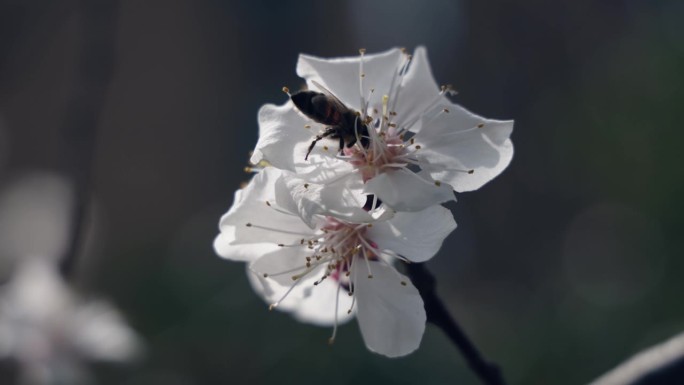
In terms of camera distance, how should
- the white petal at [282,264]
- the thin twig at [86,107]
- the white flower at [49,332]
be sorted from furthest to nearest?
1. the white flower at [49,332]
2. the thin twig at [86,107]
3. the white petal at [282,264]

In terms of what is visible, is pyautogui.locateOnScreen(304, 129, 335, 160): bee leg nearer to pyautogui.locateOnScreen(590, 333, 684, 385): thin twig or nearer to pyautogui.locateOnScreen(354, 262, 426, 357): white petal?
pyautogui.locateOnScreen(354, 262, 426, 357): white petal

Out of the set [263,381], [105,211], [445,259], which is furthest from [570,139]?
[105,211]

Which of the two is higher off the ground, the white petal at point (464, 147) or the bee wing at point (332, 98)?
the bee wing at point (332, 98)

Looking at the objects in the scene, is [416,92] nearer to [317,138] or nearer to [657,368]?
[317,138]

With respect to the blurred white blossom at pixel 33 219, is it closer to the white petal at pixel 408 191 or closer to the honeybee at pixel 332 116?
the honeybee at pixel 332 116

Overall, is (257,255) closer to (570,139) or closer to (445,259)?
(570,139)

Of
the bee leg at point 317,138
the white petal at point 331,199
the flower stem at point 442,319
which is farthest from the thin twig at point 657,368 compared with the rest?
the bee leg at point 317,138

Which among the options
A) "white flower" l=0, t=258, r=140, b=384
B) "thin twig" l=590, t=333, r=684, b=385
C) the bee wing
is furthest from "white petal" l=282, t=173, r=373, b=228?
"white flower" l=0, t=258, r=140, b=384
